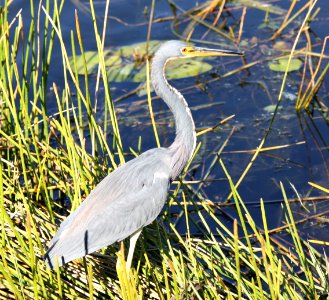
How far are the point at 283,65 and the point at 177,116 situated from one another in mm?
2936

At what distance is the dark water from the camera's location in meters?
5.45

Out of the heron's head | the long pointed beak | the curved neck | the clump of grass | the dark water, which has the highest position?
the heron's head

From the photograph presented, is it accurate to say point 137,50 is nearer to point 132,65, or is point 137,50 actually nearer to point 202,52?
point 132,65

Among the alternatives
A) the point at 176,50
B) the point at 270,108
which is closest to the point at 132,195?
the point at 176,50

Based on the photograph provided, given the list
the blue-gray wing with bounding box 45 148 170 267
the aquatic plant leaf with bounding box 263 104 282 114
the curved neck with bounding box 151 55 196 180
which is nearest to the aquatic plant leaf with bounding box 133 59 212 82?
the aquatic plant leaf with bounding box 263 104 282 114

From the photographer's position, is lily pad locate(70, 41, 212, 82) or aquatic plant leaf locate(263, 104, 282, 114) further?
lily pad locate(70, 41, 212, 82)

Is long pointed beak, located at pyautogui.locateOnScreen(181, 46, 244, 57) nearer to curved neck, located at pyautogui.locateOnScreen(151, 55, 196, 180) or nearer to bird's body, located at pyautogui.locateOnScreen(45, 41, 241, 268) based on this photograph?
bird's body, located at pyautogui.locateOnScreen(45, 41, 241, 268)

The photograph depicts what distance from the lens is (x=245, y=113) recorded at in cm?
630

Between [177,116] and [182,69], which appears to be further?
[182,69]

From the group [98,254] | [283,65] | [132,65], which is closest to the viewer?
[98,254]

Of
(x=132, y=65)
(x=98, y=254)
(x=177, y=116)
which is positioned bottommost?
(x=132, y=65)

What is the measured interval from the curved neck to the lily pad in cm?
265

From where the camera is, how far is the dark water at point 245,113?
5453 millimetres

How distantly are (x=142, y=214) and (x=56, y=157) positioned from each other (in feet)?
2.58
